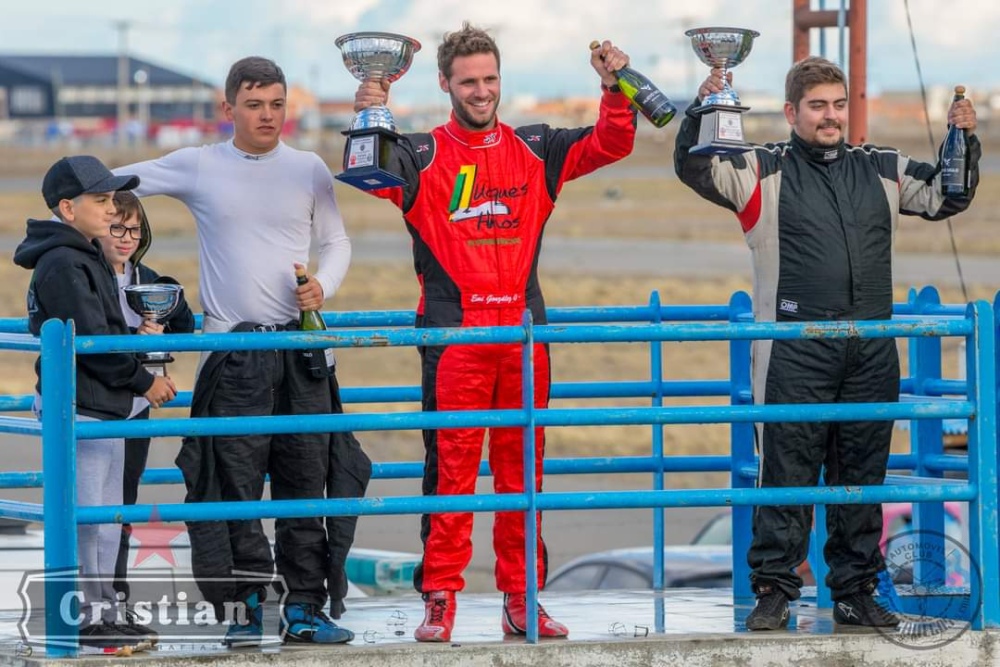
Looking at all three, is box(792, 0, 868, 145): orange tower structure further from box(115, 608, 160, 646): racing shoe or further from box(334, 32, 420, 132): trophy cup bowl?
box(115, 608, 160, 646): racing shoe

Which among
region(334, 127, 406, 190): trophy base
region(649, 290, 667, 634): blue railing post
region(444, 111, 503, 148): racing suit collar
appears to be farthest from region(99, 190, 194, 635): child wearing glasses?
region(649, 290, 667, 634): blue railing post

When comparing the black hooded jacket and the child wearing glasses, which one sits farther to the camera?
the child wearing glasses

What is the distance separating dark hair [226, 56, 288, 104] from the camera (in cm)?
567

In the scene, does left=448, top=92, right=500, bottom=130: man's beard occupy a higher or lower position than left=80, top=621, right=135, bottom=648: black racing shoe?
higher

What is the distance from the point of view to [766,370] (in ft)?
18.9

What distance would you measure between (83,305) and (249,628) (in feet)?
4.04

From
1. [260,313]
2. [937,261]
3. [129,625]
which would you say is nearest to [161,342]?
[260,313]

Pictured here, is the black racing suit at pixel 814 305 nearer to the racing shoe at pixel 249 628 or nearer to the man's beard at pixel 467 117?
the man's beard at pixel 467 117

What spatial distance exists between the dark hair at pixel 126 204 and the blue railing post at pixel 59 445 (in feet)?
2.50

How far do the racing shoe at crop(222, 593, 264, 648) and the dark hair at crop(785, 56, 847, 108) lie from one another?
257cm

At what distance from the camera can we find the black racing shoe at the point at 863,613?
568cm

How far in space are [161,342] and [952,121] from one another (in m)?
2.85

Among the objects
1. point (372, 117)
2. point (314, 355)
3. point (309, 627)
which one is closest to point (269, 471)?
point (314, 355)

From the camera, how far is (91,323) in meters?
5.28
